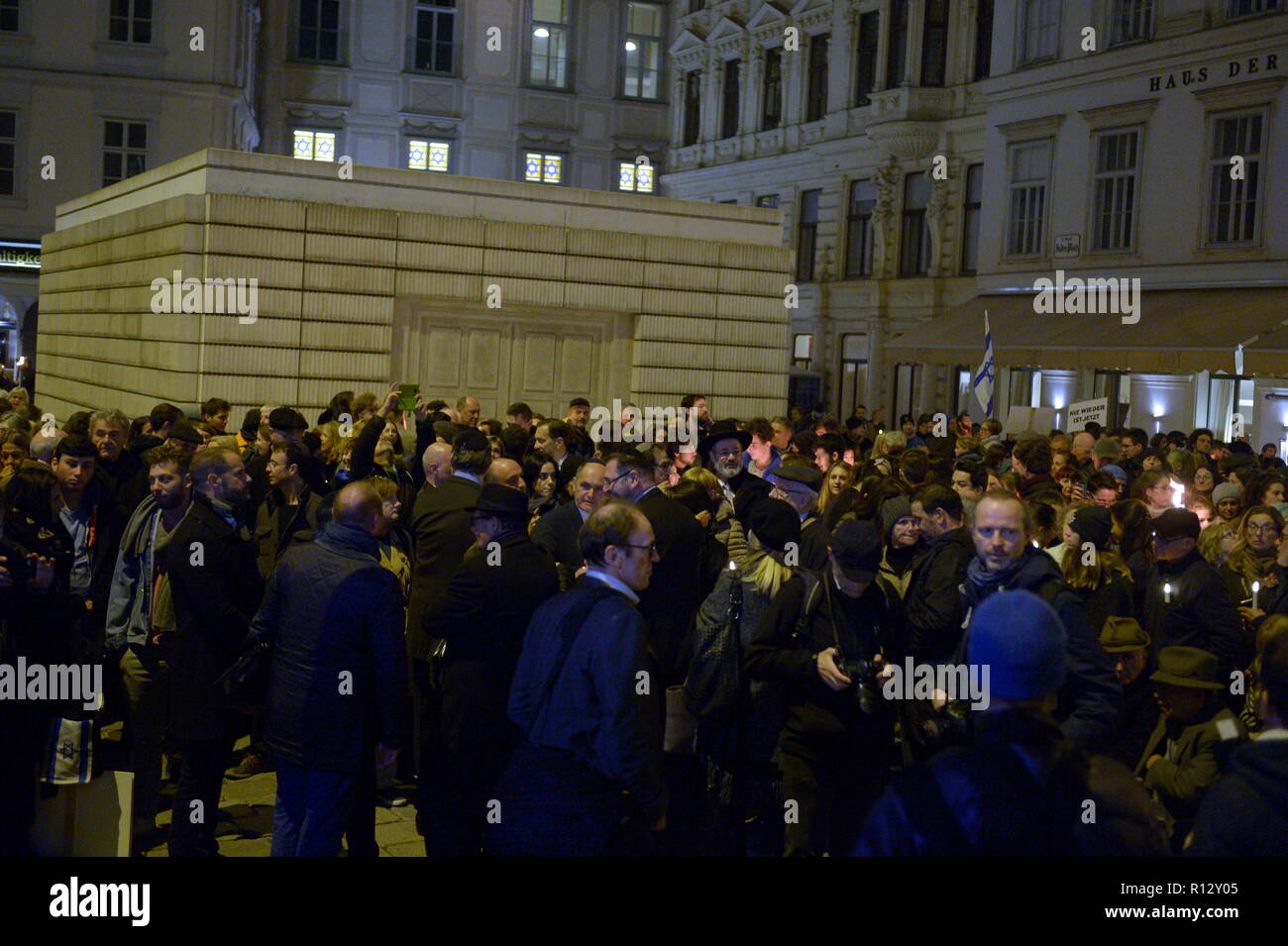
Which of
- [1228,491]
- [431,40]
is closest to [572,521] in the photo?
[1228,491]

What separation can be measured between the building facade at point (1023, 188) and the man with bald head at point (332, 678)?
18.1 meters

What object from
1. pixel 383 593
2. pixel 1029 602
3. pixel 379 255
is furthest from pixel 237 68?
pixel 1029 602

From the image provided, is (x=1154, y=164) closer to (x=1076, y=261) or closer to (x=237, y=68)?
(x=1076, y=261)

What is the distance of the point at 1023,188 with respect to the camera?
28.5m

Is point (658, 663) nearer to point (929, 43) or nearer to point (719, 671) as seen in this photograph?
point (719, 671)

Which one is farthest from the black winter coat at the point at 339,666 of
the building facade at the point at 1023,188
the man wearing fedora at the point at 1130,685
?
the building facade at the point at 1023,188

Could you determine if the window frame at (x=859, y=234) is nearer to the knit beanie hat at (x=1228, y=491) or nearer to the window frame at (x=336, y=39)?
the window frame at (x=336, y=39)

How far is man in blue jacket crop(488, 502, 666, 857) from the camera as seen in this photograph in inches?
189

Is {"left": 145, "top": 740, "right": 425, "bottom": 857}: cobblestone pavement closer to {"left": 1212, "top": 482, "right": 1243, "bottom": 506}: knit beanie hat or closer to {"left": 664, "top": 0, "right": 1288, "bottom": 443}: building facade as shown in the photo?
{"left": 1212, "top": 482, "right": 1243, "bottom": 506}: knit beanie hat

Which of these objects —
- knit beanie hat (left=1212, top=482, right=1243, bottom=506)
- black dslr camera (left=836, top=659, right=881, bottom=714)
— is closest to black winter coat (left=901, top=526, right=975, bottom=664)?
black dslr camera (left=836, top=659, right=881, bottom=714)

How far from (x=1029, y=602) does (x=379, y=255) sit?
561 inches

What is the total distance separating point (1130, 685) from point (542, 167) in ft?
125

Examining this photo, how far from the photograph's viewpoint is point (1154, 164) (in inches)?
984

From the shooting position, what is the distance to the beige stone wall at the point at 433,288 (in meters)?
16.4
